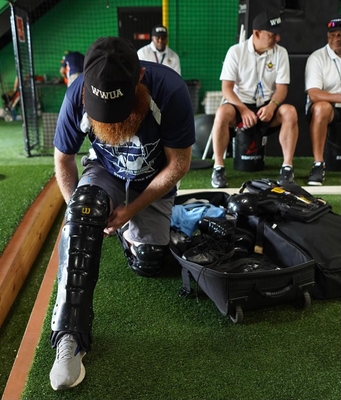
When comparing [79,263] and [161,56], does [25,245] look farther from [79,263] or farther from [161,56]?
[161,56]

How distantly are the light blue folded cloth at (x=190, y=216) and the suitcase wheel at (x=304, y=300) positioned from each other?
1.77ft

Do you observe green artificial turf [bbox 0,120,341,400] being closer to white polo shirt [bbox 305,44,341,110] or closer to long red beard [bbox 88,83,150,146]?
long red beard [bbox 88,83,150,146]

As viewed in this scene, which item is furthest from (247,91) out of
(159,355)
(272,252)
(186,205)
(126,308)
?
(159,355)

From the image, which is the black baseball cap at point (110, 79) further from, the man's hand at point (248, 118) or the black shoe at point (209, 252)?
the man's hand at point (248, 118)

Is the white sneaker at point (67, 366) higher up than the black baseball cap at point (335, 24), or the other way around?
the black baseball cap at point (335, 24)

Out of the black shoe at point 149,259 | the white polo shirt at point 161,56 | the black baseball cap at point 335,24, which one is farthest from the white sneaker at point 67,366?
the white polo shirt at point 161,56

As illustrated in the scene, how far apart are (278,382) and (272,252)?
664 millimetres

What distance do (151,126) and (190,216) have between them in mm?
607

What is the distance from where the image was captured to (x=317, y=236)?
64.1 inches

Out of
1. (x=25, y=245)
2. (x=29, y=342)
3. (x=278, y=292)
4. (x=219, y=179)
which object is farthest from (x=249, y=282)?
(x=219, y=179)

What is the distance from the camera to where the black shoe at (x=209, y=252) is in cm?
155

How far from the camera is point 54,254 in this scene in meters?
1.98

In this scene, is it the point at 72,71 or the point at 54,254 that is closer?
the point at 54,254

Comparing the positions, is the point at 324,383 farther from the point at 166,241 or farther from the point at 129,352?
the point at 166,241
